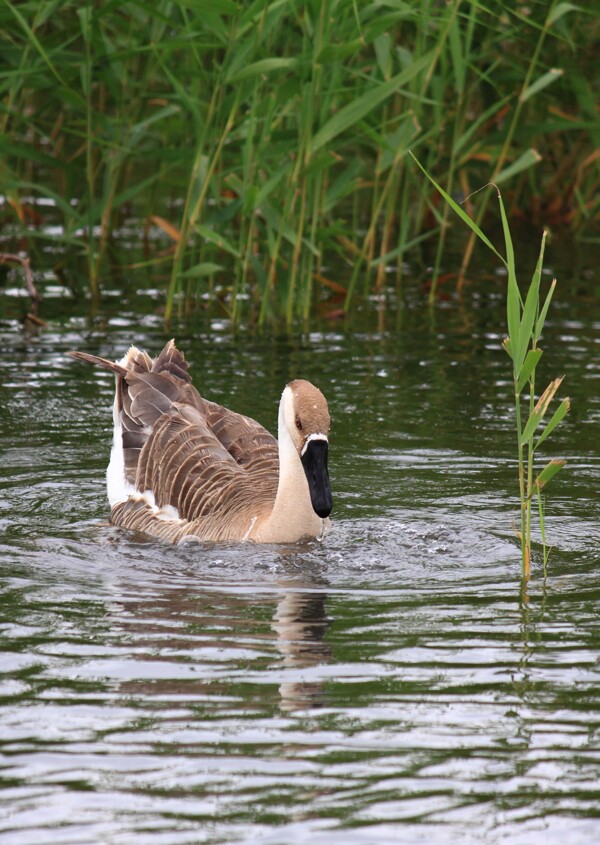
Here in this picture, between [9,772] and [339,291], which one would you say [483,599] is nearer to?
[9,772]

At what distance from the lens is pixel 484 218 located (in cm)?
2003

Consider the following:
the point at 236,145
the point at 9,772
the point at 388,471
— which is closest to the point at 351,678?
the point at 9,772

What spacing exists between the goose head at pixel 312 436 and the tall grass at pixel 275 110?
13.0 feet

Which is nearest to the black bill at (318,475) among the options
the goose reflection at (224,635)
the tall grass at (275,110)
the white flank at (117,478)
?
the goose reflection at (224,635)

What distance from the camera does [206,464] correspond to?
28.3 feet

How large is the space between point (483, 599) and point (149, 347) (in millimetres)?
6305

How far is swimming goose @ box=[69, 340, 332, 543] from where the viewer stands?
7.77 metres

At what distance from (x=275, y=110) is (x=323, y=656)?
7.02 m

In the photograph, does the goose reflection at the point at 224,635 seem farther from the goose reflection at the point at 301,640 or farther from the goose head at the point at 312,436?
the goose head at the point at 312,436

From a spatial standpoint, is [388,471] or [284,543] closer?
[284,543]

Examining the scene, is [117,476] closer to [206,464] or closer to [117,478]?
[117,478]

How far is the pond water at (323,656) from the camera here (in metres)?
4.86

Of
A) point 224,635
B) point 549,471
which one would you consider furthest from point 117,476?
point 549,471

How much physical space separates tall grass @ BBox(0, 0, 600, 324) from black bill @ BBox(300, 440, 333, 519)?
166 inches
